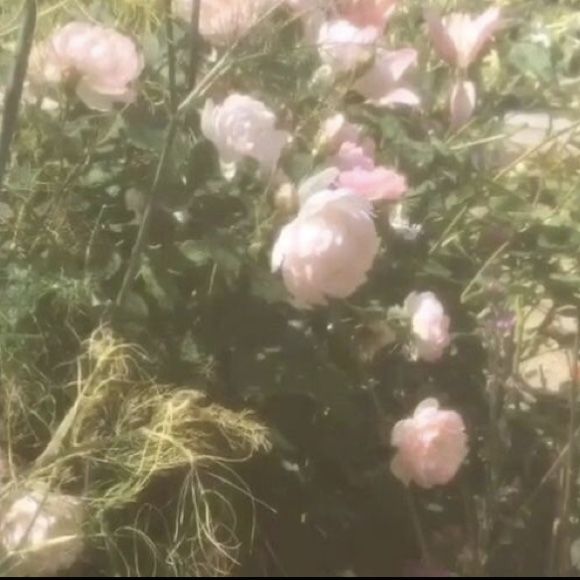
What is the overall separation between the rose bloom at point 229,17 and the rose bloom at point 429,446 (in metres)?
0.33

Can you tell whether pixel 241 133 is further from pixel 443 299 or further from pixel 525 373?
pixel 525 373

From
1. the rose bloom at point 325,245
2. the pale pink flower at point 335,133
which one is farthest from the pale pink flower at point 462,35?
the rose bloom at point 325,245

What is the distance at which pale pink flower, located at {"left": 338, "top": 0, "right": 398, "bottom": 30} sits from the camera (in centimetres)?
114

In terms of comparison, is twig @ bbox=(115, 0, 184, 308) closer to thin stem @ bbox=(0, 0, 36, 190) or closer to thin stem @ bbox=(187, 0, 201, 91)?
thin stem @ bbox=(187, 0, 201, 91)

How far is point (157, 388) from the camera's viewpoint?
95cm

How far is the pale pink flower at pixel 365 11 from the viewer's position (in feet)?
3.74

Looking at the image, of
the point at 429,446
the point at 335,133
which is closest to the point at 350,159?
the point at 335,133

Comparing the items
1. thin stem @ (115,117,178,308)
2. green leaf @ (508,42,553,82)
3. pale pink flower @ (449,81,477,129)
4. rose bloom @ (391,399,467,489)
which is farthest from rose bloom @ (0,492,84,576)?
green leaf @ (508,42,553,82)

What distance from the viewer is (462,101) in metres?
1.20

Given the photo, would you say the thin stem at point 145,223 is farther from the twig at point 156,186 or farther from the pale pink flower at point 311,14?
the pale pink flower at point 311,14

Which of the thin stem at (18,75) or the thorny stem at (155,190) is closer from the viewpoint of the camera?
→ the thin stem at (18,75)

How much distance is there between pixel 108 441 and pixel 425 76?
0.54 meters

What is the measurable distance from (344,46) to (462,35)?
0.13 m

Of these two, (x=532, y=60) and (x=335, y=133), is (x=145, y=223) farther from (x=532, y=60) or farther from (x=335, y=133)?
(x=532, y=60)
